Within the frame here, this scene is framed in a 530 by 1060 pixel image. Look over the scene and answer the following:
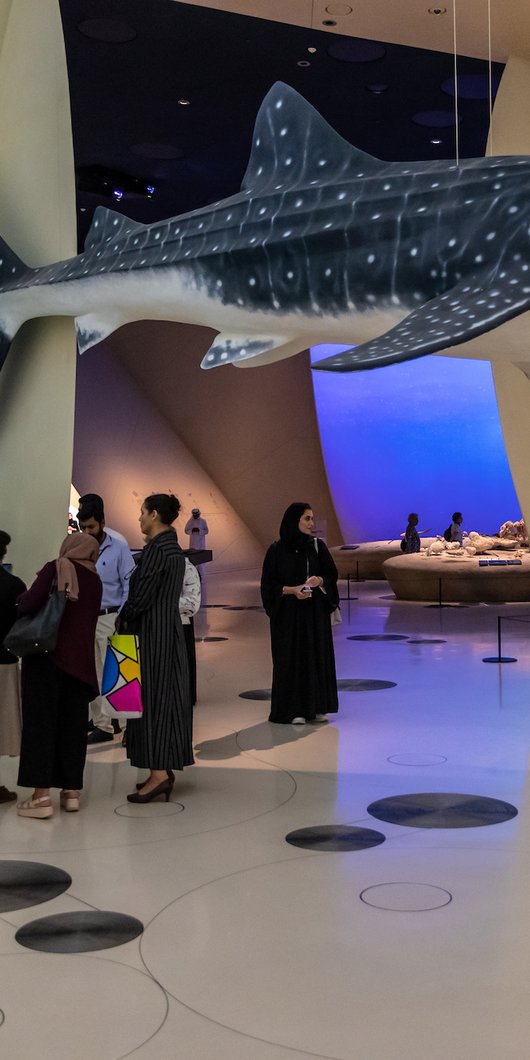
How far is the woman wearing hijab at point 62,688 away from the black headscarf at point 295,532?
91.4 inches

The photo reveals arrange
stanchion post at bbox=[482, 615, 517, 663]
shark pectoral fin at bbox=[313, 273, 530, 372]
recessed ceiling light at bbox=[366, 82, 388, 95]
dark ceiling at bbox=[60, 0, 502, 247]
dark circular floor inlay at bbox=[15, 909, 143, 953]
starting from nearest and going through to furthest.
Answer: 1. shark pectoral fin at bbox=[313, 273, 530, 372]
2. dark circular floor inlay at bbox=[15, 909, 143, 953]
3. stanchion post at bbox=[482, 615, 517, 663]
4. dark ceiling at bbox=[60, 0, 502, 247]
5. recessed ceiling light at bbox=[366, 82, 388, 95]

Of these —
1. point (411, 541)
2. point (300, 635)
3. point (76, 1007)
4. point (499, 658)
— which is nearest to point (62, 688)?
point (76, 1007)

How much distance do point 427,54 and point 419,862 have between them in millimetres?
9606

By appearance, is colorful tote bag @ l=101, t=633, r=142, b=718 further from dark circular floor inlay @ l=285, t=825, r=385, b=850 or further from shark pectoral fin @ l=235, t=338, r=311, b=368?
shark pectoral fin @ l=235, t=338, r=311, b=368

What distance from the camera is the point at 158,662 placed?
18.3 feet

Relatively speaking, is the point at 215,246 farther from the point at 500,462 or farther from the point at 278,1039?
the point at 500,462

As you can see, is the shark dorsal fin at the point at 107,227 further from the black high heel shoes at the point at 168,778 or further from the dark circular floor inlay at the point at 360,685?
the dark circular floor inlay at the point at 360,685

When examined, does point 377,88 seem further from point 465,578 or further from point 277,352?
point 277,352

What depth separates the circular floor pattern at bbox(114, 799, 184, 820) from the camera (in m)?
5.31

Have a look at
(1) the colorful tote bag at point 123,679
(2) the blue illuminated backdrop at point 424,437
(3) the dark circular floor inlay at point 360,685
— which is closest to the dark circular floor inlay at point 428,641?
(3) the dark circular floor inlay at point 360,685

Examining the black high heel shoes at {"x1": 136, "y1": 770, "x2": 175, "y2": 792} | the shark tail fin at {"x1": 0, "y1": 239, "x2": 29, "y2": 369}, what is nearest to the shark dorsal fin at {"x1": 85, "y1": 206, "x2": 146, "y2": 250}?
the shark tail fin at {"x1": 0, "y1": 239, "x2": 29, "y2": 369}

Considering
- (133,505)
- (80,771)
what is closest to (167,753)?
(80,771)

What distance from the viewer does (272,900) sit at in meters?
4.05

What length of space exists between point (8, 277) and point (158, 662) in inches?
82.0
